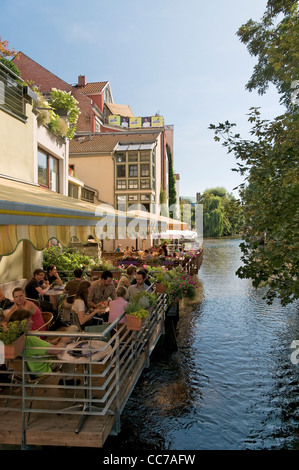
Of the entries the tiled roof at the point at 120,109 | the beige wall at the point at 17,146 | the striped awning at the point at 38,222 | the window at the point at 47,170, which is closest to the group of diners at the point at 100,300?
the striped awning at the point at 38,222

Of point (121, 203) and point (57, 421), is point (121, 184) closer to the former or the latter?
point (121, 203)

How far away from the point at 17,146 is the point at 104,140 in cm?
2610

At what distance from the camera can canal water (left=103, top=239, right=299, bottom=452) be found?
21.4 ft

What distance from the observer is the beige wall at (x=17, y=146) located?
9984 mm

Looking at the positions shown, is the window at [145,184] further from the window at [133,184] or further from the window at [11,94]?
the window at [11,94]

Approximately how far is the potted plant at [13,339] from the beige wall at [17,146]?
636cm

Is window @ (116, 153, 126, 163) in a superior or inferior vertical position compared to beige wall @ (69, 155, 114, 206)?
superior

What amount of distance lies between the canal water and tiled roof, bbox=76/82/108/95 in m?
31.8

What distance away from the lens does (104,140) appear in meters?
36.2

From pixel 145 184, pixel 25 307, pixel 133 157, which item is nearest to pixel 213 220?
pixel 145 184

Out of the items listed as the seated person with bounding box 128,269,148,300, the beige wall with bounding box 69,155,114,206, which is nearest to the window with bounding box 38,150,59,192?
the seated person with bounding box 128,269,148,300

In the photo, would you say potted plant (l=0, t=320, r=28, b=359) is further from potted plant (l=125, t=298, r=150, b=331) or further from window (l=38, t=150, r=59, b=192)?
window (l=38, t=150, r=59, b=192)

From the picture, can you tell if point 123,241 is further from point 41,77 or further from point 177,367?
point 177,367
